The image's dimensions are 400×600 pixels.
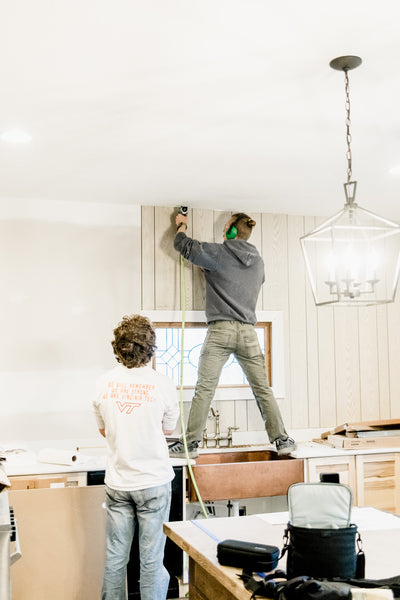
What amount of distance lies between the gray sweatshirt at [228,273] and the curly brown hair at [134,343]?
3.87 ft

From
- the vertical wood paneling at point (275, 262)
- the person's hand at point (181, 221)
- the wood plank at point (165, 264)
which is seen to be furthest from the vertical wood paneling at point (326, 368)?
the person's hand at point (181, 221)

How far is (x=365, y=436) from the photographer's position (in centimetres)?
443

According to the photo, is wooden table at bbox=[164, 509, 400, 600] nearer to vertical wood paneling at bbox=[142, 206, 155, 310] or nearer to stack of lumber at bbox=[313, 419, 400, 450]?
stack of lumber at bbox=[313, 419, 400, 450]

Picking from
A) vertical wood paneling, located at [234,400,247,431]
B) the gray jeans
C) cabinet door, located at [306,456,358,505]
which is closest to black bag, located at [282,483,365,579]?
the gray jeans

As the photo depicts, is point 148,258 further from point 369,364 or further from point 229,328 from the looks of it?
point 369,364

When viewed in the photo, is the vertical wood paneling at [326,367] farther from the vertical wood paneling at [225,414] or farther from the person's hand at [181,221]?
the person's hand at [181,221]

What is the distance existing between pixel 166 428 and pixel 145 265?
64.6 inches

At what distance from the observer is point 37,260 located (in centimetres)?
434

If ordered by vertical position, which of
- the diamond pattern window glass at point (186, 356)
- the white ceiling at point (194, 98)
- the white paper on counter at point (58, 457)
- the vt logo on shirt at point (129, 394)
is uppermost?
the white ceiling at point (194, 98)

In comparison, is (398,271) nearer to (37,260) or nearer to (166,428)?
(166,428)

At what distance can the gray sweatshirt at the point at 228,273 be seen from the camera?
4254 millimetres

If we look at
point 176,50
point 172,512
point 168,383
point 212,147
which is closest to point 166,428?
point 168,383

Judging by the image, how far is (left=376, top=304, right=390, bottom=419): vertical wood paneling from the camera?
5.07 m

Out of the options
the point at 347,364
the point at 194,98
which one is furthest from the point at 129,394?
the point at 347,364
